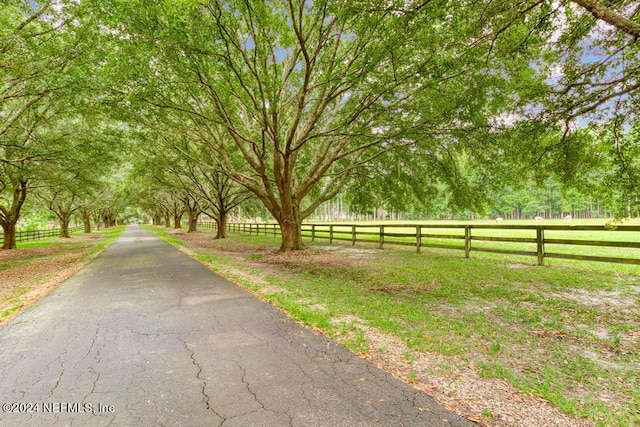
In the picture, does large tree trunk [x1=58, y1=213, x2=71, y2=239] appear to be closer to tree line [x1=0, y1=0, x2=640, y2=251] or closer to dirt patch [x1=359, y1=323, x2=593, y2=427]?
tree line [x1=0, y1=0, x2=640, y2=251]

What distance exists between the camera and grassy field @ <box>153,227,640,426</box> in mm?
2791

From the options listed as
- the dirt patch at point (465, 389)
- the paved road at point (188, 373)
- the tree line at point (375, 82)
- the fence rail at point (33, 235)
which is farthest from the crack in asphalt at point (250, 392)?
the fence rail at point (33, 235)

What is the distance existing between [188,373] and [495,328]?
169 inches

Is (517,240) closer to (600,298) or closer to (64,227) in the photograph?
(600,298)

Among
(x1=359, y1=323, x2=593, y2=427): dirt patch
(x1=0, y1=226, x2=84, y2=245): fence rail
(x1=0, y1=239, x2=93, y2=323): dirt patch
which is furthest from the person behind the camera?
(x1=0, y1=226, x2=84, y2=245): fence rail

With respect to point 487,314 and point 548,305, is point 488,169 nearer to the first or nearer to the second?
point 548,305

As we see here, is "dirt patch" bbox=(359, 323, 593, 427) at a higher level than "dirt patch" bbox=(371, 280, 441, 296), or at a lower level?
higher

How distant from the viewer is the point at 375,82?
8.59 metres

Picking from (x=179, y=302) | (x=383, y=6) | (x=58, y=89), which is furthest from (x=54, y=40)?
(x=383, y=6)

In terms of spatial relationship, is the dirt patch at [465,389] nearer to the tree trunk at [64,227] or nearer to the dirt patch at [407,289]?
the dirt patch at [407,289]

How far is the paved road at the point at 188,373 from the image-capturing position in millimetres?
2564

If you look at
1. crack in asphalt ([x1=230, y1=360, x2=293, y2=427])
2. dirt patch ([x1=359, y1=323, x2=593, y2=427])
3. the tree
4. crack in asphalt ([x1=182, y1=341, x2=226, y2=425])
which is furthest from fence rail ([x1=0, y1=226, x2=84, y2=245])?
dirt patch ([x1=359, y1=323, x2=593, y2=427])

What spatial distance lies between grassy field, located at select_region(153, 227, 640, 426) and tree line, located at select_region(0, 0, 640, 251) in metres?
2.16

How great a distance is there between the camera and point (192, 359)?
3.58 meters
